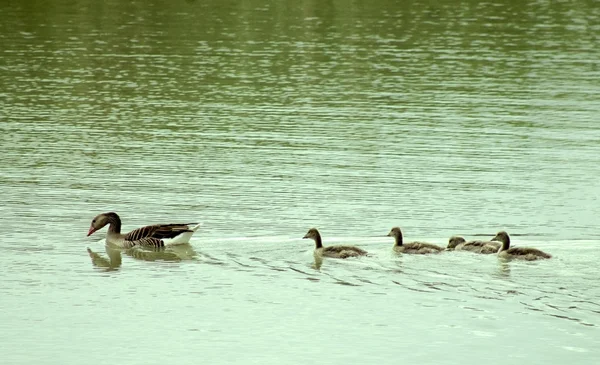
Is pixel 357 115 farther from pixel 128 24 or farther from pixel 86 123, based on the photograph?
pixel 128 24

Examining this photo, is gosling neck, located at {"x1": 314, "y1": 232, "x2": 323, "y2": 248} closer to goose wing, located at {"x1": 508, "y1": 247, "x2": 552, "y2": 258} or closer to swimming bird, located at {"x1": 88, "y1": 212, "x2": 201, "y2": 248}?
swimming bird, located at {"x1": 88, "y1": 212, "x2": 201, "y2": 248}

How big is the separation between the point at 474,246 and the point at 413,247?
108 centimetres

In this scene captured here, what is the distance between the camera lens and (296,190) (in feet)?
95.8

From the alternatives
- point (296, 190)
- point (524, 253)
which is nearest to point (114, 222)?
point (296, 190)

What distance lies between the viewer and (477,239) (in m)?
24.1

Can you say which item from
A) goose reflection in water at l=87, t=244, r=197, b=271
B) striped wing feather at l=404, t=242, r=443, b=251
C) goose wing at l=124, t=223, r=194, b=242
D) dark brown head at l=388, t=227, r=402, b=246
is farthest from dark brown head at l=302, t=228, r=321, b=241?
goose wing at l=124, t=223, r=194, b=242

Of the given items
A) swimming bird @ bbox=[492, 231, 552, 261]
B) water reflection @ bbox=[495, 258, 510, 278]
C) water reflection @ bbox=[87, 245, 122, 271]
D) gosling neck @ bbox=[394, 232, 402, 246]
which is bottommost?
water reflection @ bbox=[87, 245, 122, 271]

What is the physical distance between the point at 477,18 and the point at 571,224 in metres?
47.9

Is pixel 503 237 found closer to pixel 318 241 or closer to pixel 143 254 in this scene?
pixel 318 241

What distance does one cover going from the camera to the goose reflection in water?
22.9m

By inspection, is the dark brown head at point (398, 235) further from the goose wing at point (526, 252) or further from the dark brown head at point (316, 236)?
the goose wing at point (526, 252)

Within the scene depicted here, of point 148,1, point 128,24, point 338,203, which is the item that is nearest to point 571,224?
point 338,203

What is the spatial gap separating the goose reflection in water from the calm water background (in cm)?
7

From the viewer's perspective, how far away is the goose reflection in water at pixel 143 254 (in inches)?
902
